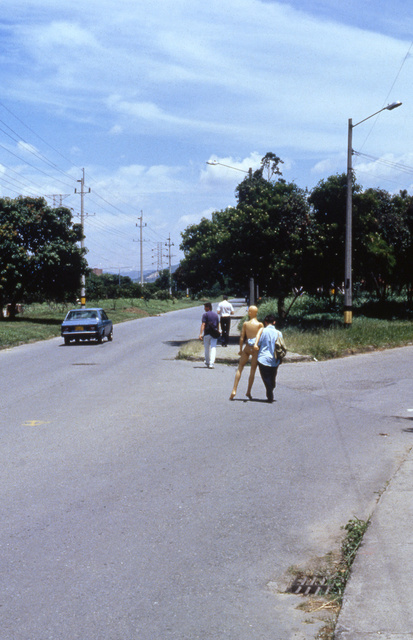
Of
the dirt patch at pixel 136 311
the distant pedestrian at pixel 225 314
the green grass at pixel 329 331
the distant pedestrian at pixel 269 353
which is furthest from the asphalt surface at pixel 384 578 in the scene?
the dirt patch at pixel 136 311

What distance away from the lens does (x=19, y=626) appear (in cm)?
396

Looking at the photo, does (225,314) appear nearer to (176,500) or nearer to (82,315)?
(82,315)

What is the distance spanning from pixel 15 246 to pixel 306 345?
84.5 ft

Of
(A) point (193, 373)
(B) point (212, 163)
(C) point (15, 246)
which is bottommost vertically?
(A) point (193, 373)

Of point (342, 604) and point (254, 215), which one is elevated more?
point (254, 215)

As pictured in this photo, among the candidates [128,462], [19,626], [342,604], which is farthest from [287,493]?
[19,626]

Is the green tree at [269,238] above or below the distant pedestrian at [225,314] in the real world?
above

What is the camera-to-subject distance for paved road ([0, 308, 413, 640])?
4.15 m

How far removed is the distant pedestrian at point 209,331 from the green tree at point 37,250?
1012 inches

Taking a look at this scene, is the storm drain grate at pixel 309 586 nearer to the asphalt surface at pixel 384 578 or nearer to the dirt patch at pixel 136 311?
the asphalt surface at pixel 384 578

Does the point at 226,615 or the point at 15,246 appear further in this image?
the point at 15,246

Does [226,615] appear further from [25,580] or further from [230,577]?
[25,580]

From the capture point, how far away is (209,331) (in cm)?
1780

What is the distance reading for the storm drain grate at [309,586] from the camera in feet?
14.7
